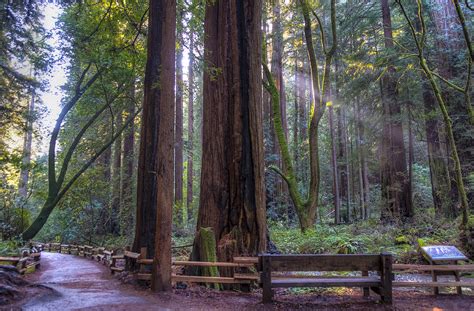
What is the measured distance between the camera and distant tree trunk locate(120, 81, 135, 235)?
17.9 meters

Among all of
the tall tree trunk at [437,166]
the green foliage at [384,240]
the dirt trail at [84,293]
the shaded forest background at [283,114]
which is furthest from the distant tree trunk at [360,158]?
the dirt trail at [84,293]

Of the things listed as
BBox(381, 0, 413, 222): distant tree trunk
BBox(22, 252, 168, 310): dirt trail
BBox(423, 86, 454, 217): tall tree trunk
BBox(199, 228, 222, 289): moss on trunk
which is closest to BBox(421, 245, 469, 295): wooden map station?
BBox(199, 228, 222, 289): moss on trunk

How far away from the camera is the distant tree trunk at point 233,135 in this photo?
8.46 metres

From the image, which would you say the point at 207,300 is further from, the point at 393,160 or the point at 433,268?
the point at 393,160

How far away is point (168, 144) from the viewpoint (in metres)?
7.06

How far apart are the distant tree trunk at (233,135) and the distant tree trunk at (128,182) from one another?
9.76 meters

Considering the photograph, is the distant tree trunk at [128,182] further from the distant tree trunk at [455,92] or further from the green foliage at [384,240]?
the distant tree trunk at [455,92]

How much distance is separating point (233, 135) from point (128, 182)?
1144 cm

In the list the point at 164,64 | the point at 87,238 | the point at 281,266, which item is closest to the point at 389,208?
the point at 281,266

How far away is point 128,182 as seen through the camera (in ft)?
61.1

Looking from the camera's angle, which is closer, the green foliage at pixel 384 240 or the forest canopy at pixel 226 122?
the forest canopy at pixel 226 122

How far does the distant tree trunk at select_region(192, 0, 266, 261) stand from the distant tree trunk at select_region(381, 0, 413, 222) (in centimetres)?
1003

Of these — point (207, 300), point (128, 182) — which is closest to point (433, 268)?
point (207, 300)

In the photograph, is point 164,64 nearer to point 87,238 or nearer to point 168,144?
point 168,144
